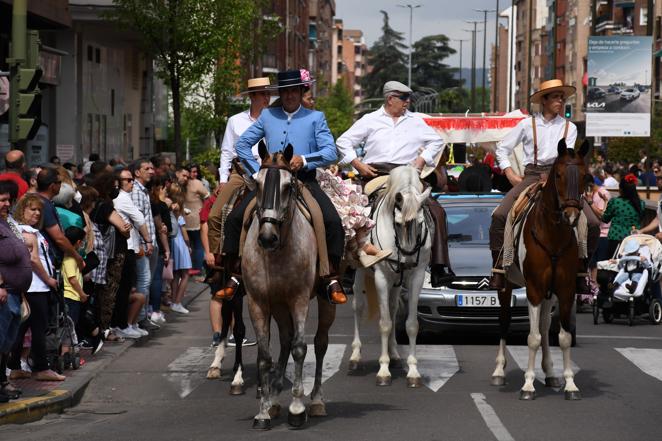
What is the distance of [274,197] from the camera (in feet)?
34.6

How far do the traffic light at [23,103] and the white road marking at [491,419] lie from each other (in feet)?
22.5

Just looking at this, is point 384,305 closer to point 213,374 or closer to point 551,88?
point 213,374

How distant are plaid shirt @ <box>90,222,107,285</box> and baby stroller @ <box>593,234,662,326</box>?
23.9 ft

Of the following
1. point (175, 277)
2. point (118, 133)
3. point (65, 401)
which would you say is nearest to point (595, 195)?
point (175, 277)

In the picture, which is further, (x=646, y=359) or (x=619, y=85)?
(x=619, y=85)

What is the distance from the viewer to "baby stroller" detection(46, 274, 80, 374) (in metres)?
13.3

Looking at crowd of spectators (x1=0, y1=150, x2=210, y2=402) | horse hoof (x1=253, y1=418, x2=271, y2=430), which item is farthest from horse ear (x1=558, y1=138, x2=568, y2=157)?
crowd of spectators (x1=0, y1=150, x2=210, y2=402)

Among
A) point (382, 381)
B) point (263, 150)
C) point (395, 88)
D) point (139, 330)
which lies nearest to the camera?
point (263, 150)

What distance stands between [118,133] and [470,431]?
3270 centimetres

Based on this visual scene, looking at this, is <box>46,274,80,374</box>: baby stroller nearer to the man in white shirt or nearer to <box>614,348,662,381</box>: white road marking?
Result: the man in white shirt

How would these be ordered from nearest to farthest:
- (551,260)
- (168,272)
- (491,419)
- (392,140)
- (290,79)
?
(491,419) → (290,79) → (551,260) → (392,140) → (168,272)

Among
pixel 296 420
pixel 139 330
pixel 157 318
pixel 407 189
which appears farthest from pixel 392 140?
pixel 157 318

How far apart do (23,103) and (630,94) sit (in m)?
34.6

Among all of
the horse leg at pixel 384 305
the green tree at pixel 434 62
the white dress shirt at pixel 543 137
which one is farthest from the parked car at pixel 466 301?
the green tree at pixel 434 62
